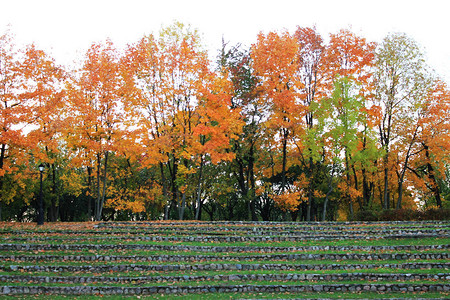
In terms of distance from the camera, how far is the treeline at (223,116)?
95.0 feet

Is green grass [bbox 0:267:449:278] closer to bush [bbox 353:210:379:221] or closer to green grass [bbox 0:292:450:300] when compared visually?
green grass [bbox 0:292:450:300]

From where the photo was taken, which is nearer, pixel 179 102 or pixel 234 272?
pixel 234 272

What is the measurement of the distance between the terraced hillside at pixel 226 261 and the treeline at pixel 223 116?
20.4ft

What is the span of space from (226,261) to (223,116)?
43.9 ft

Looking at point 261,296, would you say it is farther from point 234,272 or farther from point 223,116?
point 223,116

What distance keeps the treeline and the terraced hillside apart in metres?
6.22

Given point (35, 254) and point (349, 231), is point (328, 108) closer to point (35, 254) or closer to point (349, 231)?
point (349, 231)

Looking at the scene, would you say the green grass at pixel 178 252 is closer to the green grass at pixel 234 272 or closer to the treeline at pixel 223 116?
the green grass at pixel 234 272

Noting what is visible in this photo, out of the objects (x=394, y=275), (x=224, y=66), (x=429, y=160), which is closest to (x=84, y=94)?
(x=224, y=66)

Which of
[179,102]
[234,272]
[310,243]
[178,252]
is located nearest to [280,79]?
[179,102]

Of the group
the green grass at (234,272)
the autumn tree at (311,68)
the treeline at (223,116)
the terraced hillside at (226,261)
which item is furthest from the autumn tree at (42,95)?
the autumn tree at (311,68)

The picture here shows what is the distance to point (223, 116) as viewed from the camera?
30.6 metres

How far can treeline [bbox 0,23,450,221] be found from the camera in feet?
95.0

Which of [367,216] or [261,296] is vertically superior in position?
[367,216]
